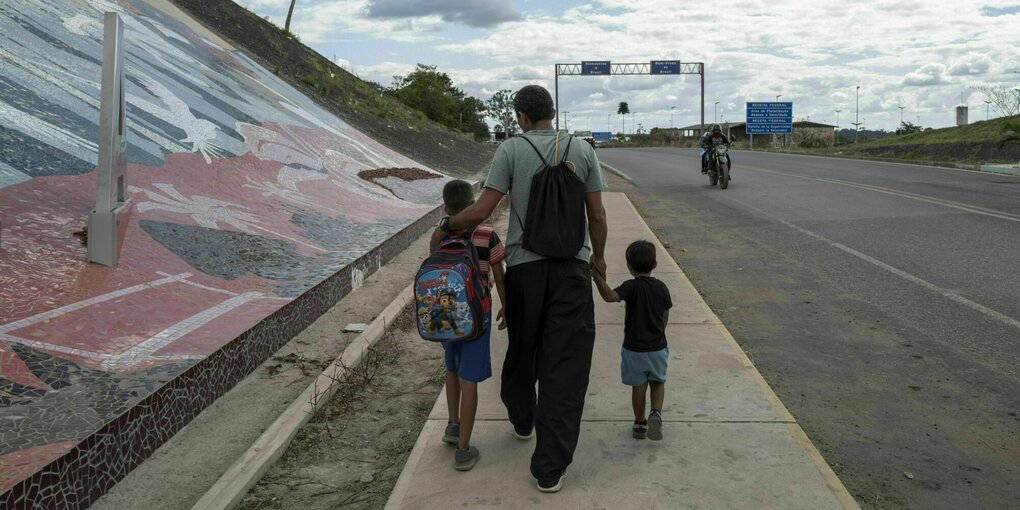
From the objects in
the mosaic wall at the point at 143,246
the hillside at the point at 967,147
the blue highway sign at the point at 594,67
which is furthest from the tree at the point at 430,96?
the mosaic wall at the point at 143,246

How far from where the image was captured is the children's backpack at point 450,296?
12.1 feet

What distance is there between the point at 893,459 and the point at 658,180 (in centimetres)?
1956

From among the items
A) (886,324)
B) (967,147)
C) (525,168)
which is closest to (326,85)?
(886,324)

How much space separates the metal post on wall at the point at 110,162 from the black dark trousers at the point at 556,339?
3125 millimetres

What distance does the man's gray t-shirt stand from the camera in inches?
146

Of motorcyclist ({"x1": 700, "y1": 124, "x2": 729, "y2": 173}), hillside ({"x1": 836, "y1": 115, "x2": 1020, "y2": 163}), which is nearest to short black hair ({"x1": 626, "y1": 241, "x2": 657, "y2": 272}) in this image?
motorcyclist ({"x1": 700, "y1": 124, "x2": 729, "y2": 173})

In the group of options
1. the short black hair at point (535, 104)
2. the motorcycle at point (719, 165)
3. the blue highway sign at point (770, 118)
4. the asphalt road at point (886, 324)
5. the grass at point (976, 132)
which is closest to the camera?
the short black hair at point (535, 104)

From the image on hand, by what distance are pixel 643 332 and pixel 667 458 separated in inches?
23.9

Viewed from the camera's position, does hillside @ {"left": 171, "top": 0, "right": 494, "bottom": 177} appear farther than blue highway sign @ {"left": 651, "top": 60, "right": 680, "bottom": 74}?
No

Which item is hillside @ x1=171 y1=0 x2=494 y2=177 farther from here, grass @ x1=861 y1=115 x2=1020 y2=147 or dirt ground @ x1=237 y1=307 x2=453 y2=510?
grass @ x1=861 y1=115 x2=1020 y2=147

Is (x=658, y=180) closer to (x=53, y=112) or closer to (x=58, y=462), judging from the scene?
(x=53, y=112)

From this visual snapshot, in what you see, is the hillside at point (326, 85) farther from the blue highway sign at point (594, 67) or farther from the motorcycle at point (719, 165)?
the blue highway sign at point (594, 67)

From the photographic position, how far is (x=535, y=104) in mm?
3779

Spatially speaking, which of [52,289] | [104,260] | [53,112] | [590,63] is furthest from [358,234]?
[590,63]
